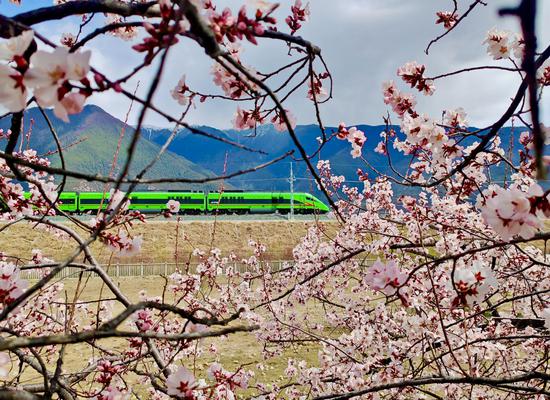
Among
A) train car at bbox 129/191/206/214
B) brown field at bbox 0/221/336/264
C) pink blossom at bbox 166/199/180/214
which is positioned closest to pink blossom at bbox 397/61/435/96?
pink blossom at bbox 166/199/180/214

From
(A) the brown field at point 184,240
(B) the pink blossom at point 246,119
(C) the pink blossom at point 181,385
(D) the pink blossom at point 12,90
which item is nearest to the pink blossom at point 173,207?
(B) the pink blossom at point 246,119

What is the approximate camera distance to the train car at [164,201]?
29.5m

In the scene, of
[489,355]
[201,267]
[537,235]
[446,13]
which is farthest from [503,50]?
[201,267]

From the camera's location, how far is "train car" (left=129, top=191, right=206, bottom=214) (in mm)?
29516

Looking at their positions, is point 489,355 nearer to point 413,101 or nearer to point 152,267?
point 413,101

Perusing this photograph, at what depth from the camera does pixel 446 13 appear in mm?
2859

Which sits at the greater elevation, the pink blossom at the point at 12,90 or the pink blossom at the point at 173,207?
the pink blossom at the point at 12,90

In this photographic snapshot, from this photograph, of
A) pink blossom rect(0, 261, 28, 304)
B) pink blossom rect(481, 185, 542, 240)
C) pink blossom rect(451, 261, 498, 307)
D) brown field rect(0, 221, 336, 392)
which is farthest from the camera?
brown field rect(0, 221, 336, 392)

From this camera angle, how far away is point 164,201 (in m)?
29.6

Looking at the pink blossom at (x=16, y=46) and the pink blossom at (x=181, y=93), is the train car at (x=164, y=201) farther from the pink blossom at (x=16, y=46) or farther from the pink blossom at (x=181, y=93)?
the pink blossom at (x=16, y=46)

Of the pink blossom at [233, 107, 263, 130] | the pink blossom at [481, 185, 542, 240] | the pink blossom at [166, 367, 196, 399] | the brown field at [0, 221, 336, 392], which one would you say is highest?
the pink blossom at [233, 107, 263, 130]

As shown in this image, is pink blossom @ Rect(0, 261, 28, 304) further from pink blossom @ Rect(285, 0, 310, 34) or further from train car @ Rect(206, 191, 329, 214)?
train car @ Rect(206, 191, 329, 214)

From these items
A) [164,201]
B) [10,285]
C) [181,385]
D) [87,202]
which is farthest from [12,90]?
[87,202]

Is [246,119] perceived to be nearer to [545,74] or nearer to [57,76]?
[57,76]
